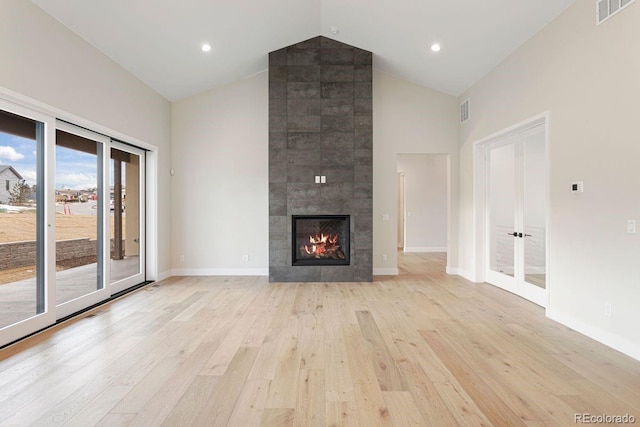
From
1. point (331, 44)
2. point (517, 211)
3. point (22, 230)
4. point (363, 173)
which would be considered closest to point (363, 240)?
point (363, 173)

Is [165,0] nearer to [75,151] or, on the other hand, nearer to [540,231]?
[75,151]

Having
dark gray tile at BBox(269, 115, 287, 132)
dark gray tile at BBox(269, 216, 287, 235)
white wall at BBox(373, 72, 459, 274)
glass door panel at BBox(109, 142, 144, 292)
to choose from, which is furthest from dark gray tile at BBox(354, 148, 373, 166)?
glass door panel at BBox(109, 142, 144, 292)

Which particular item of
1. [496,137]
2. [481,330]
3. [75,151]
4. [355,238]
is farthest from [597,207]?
[75,151]

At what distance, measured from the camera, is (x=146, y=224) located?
584 cm

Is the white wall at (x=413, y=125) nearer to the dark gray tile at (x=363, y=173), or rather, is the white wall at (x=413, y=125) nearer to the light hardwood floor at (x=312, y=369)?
the dark gray tile at (x=363, y=173)

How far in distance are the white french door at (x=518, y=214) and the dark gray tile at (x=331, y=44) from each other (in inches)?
116

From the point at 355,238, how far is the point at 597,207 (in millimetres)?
3338

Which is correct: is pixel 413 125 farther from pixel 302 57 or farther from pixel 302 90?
pixel 302 57

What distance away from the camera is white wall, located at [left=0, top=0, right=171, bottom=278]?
300 centimetres

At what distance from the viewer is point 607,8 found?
3113mm

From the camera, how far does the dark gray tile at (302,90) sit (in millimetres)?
5887

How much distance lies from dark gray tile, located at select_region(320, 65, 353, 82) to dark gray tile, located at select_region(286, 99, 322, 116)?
449 mm

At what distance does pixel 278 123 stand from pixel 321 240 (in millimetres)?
2134

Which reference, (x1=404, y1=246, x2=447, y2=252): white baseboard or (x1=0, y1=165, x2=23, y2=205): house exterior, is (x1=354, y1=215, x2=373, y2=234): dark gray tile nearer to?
(x1=0, y1=165, x2=23, y2=205): house exterior
